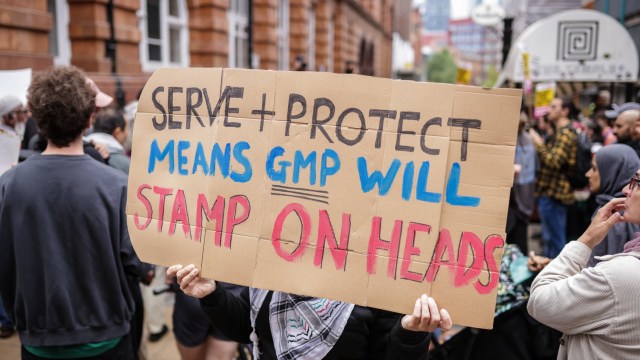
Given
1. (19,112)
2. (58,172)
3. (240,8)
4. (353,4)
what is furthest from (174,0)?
(353,4)

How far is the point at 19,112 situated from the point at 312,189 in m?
2.97

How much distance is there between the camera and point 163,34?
10.7 metres

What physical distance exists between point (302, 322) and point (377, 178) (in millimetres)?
572

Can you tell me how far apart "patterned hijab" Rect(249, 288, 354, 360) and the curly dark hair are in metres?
1.16

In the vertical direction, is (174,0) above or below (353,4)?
below

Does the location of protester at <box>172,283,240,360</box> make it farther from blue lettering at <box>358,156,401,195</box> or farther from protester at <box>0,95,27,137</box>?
protester at <box>0,95,27,137</box>

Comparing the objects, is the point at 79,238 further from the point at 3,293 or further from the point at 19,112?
the point at 19,112

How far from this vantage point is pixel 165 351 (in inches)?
166

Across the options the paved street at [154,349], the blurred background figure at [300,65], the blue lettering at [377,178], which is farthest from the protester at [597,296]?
the blurred background figure at [300,65]

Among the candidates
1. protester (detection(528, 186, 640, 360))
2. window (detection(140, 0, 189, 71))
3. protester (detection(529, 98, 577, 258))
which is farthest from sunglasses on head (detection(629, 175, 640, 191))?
window (detection(140, 0, 189, 71))

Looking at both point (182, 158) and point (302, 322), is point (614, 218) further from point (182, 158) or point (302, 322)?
point (182, 158)

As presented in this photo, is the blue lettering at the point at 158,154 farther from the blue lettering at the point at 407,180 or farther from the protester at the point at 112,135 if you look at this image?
the protester at the point at 112,135

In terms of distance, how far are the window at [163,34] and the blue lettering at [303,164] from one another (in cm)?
895

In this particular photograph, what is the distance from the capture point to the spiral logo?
30.0 feet
